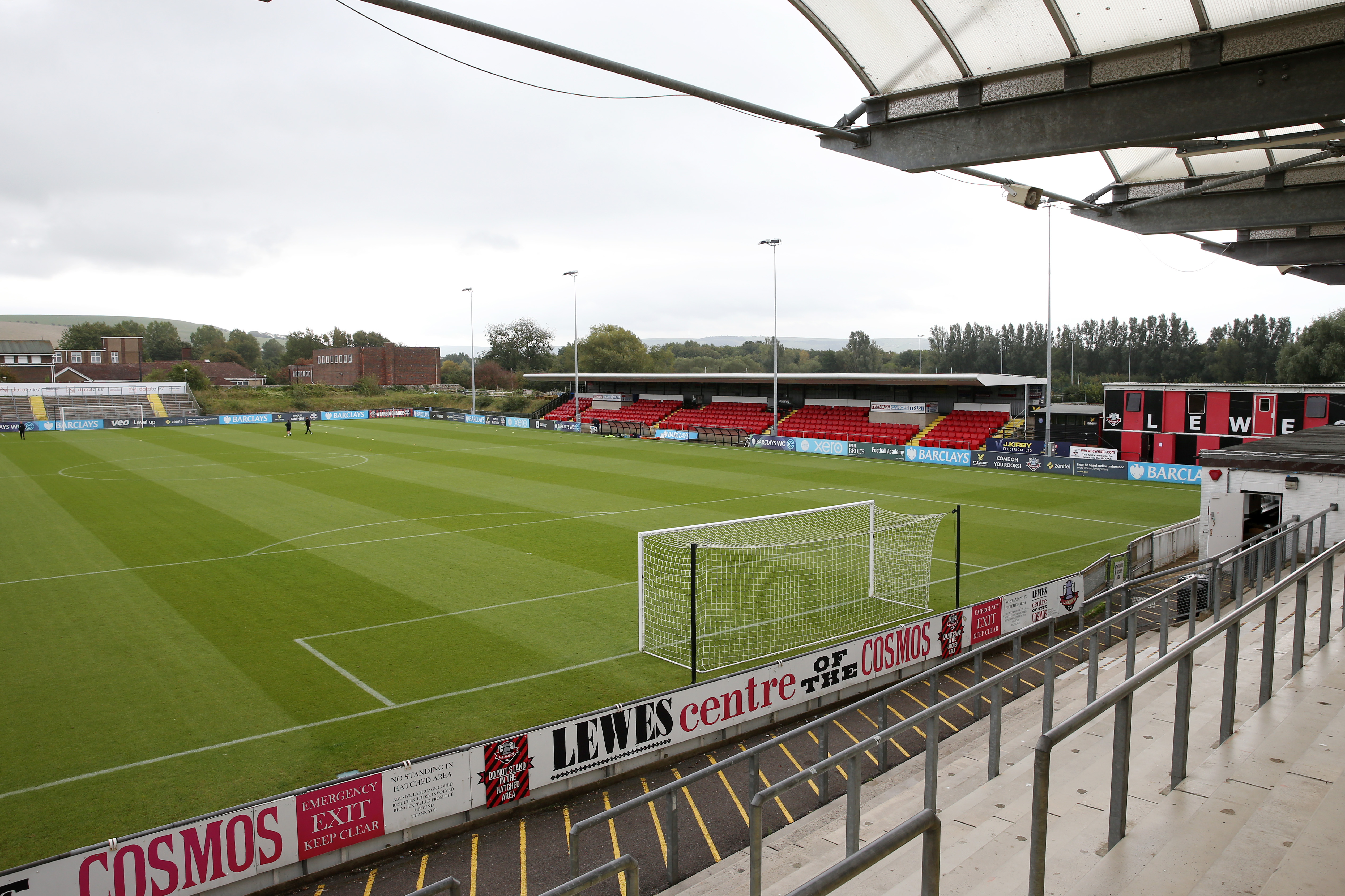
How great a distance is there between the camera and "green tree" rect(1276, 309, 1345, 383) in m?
63.8

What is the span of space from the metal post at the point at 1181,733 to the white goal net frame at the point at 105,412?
73496 mm

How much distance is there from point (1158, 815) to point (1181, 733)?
0.53 m

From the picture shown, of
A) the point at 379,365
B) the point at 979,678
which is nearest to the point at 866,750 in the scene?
the point at 979,678

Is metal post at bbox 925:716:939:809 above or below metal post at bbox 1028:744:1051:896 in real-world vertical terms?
below

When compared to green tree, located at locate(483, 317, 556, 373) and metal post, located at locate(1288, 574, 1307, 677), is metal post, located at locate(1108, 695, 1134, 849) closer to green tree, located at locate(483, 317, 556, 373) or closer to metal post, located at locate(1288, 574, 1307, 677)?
metal post, located at locate(1288, 574, 1307, 677)

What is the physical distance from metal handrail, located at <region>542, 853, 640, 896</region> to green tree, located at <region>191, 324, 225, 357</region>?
200 meters

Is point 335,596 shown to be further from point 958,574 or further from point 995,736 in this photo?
point 995,736

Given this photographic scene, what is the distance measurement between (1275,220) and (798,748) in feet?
29.9

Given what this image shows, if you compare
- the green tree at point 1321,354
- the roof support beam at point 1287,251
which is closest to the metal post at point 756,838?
the roof support beam at point 1287,251

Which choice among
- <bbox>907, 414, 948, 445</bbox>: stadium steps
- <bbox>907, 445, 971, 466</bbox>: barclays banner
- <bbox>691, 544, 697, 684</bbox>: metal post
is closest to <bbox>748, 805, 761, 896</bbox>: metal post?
<bbox>691, 544, 697, 684</bbox>: metal post

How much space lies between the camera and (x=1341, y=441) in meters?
21.0

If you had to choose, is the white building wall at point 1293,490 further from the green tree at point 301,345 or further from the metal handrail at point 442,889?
the green tree at point 301,345

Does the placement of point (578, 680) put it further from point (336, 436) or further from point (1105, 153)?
point (336, 436)

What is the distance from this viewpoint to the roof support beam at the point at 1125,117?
6137 mm
